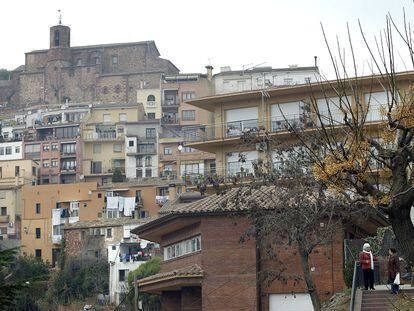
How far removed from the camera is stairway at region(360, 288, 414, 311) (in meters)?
27.5

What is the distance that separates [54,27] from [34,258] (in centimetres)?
5881

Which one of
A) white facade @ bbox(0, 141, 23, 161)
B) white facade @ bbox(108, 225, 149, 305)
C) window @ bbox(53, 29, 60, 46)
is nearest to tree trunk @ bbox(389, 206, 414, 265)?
white facade @ bbox(108, 225, 149, 305)

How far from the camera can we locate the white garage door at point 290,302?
37812mm

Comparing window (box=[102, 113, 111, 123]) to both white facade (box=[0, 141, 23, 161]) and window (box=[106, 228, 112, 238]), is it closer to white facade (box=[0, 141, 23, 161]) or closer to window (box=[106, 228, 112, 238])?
white facade (box=[0, 141, 23, 161])

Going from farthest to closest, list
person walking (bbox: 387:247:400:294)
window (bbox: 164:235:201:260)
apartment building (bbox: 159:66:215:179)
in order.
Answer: apartment building (bbox: 159:66:215:179) < window (bbox: 164:235:201:260) < person walking (bbox: 387:247:400:294)

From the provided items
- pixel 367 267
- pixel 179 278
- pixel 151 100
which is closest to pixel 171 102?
pixel 151 100

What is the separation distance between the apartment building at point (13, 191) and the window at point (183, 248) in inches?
2903

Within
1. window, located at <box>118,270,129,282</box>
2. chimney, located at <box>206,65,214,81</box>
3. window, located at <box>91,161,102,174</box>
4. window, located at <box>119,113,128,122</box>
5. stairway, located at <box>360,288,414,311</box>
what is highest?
chimney, located at <box>206,65,214,81</box>

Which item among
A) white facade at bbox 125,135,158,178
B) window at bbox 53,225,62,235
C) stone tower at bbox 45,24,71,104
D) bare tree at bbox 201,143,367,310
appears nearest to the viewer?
bare tree at bbox 201,143,367,310

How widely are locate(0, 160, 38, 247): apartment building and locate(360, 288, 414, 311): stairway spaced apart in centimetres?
8988

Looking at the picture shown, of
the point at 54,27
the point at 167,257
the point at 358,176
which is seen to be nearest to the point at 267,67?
the point at 54,27

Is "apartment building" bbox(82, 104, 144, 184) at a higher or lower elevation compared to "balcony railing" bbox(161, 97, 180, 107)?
lower

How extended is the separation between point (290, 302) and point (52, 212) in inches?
3071

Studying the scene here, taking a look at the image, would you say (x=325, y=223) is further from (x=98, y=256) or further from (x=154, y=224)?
(x=98, y=256)
